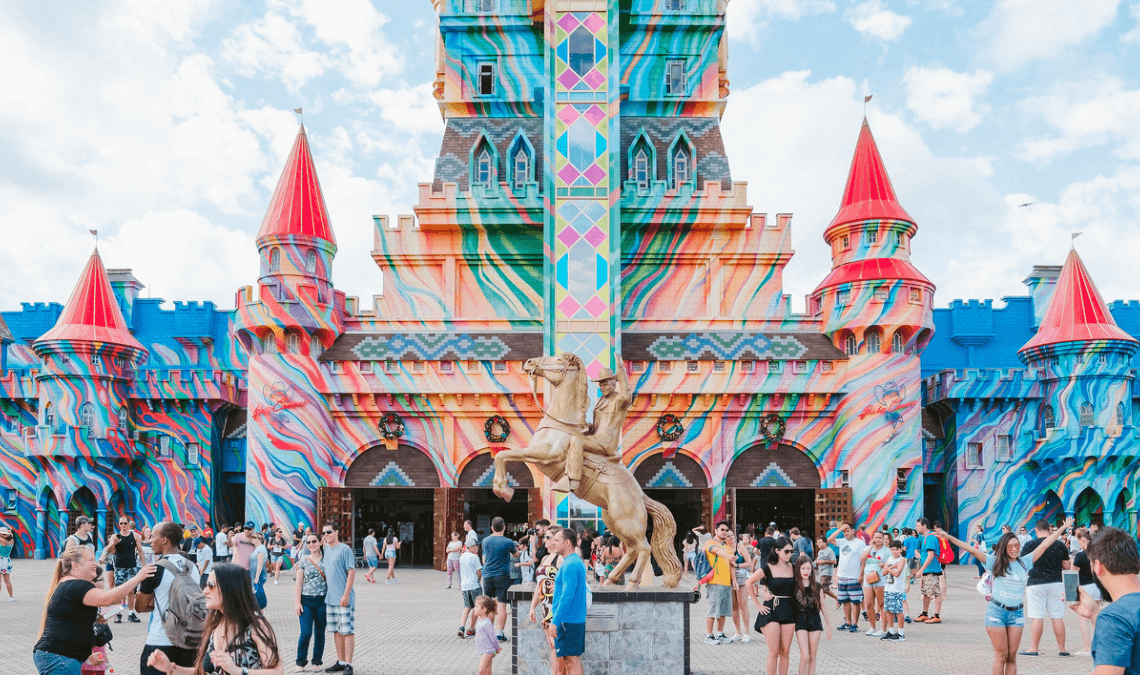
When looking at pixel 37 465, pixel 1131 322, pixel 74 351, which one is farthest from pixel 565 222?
pixel 1131 322

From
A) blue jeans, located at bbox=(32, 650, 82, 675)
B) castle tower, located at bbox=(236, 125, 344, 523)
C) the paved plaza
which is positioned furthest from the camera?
castle tower, located at bbox=(236, 125, 344, 523)

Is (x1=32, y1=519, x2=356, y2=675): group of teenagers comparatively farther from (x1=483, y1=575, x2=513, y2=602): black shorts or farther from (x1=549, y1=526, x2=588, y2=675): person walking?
(x1=483, y1=575, x2=513, y2=602): black shorts

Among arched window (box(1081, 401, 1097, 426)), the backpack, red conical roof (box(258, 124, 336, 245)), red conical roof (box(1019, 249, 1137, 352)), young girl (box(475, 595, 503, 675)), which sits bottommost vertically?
young girl (box(475, 595, 503, 675))

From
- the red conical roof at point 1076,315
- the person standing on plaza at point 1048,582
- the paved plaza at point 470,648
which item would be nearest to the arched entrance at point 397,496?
the paved plaza at point 470,648

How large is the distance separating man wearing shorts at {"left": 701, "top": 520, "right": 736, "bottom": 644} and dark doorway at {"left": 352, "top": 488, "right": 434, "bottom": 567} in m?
20.2

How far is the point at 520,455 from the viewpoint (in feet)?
34.1

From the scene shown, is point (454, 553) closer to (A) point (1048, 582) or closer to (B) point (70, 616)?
(A) point (1048, 582)

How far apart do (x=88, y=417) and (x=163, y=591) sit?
94.7 feet

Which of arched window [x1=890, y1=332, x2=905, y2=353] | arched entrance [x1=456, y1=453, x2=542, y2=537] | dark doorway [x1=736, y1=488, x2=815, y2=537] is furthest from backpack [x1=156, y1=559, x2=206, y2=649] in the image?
dark doorway [x1=736, y1=488, x2=815, y2=537]

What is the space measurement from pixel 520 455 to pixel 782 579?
116 inches

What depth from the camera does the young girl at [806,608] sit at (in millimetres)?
9469

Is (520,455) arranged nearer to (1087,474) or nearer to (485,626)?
(485,626)

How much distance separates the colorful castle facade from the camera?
30203 mm

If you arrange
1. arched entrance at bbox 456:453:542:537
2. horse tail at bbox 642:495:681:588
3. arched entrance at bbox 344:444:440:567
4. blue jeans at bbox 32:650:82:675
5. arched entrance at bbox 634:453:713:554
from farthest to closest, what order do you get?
1. arched entrance at bbox 344:444:440:567
2. arched entrance at bbox 456:453:542:537
3. arched entrance at bbox 634:453:713:554
4. horse tail at bbox 642:495:681:588
5. blue jeans at bbox 32:650:82:675
